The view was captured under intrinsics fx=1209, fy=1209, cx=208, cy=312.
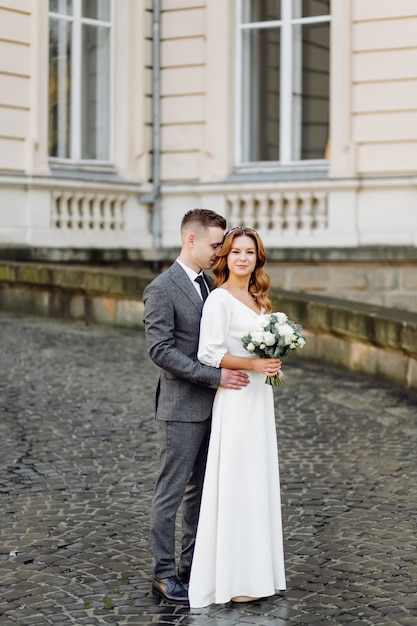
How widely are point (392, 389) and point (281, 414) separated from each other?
56.1 inches

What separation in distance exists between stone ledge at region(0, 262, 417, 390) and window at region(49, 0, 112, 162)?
3.36m

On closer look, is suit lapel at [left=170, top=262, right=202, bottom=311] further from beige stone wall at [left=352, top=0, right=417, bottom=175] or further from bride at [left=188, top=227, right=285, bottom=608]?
beige stone wall at [left=352, top=0, right=417, bottom=175]

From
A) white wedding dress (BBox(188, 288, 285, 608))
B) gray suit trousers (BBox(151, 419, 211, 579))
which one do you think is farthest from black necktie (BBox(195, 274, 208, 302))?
gray suit trousers (BBox(151, 419, 211, 579))

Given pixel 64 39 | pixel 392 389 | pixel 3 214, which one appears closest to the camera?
pixel 392 389

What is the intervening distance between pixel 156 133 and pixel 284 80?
1.96 metres

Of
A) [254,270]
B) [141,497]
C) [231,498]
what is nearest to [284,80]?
[141,497]

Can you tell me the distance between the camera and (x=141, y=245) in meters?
17.3

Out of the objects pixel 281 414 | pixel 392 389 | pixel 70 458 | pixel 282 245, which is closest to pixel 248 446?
pixel 70 458

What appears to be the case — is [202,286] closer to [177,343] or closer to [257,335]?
[177,343]

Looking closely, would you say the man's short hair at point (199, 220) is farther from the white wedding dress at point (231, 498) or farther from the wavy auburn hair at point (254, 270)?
the white wedding dress at point (231, 498)

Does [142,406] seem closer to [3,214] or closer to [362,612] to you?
[362,612]

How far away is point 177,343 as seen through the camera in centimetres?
531

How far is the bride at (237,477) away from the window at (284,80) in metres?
11.6

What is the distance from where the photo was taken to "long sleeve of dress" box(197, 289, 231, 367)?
17.0 feet
